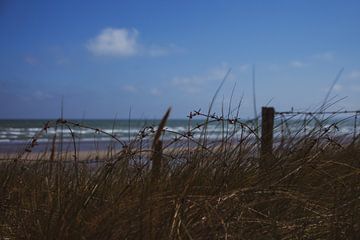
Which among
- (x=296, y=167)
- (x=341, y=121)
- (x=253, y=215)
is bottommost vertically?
(x=253, y=215)

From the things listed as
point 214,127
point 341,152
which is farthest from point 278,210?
point 341,152

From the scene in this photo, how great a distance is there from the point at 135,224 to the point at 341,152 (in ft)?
7.81

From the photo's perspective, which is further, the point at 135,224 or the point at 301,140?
the point at 301,140

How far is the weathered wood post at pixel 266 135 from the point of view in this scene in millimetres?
3498

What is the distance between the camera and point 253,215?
9.11 feet

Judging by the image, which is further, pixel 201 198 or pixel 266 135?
pixel 266 135

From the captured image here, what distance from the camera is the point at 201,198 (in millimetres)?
2562

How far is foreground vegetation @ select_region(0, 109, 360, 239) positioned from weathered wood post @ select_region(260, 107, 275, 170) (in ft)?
0.10

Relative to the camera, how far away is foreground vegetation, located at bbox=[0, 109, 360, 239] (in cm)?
233

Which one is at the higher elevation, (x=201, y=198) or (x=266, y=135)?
(x=266, y=135)

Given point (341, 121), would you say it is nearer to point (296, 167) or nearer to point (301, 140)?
point (301, 140)

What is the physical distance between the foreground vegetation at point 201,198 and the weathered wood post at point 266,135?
32 mm

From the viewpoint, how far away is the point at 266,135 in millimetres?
4012

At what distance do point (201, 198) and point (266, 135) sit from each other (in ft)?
5.17
